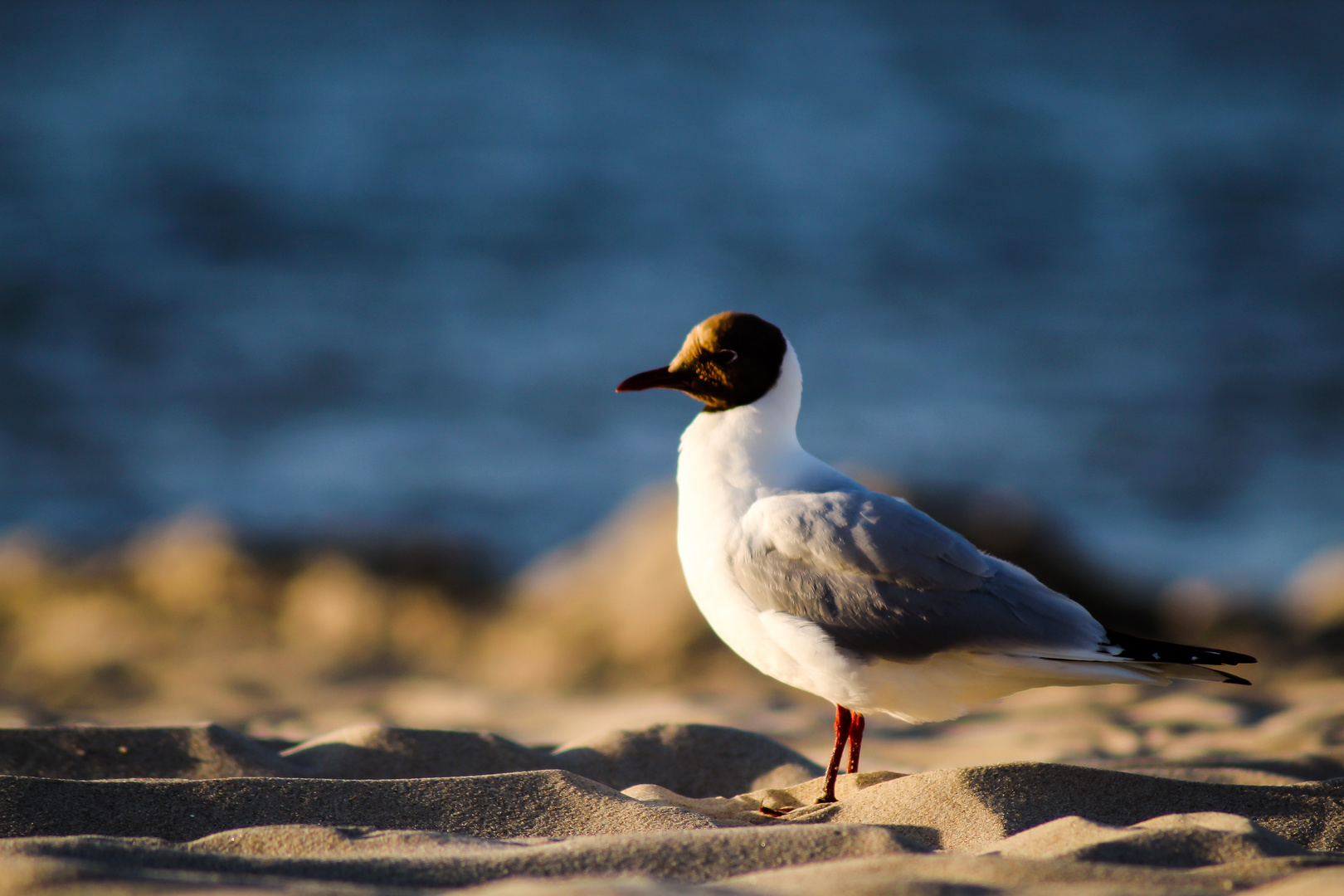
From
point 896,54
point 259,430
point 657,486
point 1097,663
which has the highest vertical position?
point 896,54

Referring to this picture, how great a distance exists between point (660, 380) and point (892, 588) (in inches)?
35.1

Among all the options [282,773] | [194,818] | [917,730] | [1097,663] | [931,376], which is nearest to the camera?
[194,818]

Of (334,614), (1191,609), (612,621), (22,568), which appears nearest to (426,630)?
(334,614)

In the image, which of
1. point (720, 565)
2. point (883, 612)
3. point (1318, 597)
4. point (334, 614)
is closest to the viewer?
point (883, 612)

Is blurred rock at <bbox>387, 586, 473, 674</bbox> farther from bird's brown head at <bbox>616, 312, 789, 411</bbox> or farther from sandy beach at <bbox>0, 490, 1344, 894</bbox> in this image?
bird's brown head at <bbox>616, 312, 789, 411</bbox>

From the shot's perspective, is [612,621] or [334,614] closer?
[612,621]

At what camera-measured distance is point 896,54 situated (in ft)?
67.5

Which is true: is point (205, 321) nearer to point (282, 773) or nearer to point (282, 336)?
point (282, 336)

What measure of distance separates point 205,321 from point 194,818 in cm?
1128

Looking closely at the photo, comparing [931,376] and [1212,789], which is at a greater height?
[931,376]

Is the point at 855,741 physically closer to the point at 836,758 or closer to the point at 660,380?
the point at 836,758

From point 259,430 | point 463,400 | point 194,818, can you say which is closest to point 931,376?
point 463,400

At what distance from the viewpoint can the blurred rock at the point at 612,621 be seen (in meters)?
6.20

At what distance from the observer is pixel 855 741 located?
3.31 metres
